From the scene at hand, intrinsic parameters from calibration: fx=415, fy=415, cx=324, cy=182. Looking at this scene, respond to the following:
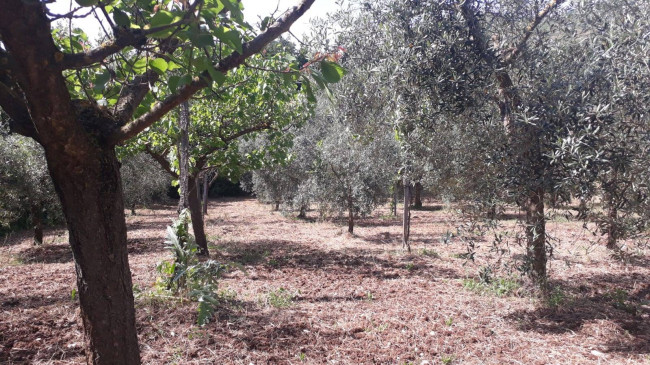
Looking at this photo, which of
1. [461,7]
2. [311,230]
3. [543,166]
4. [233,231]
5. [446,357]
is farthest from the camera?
[311,230]

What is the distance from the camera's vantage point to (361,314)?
5098mm

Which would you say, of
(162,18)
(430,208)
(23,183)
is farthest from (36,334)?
(430,208)

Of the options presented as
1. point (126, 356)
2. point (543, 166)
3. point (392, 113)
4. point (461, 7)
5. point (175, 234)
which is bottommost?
point (126, 356)

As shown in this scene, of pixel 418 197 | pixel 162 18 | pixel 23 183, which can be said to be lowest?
pixel 418 197

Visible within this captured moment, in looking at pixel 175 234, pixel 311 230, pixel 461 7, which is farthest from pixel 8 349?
pixel 311 230

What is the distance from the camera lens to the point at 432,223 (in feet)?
51.7

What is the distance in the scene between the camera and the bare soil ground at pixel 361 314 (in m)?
3.85

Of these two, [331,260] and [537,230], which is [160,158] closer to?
[331,260]

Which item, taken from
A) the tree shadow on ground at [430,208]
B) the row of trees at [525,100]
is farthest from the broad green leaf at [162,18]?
the tree shadow on ground at [430,208]

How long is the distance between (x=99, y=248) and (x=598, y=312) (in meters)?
5.75

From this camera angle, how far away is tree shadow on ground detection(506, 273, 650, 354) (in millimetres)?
4469

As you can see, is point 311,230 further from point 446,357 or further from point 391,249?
point 446,357

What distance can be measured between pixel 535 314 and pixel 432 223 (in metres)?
10.6

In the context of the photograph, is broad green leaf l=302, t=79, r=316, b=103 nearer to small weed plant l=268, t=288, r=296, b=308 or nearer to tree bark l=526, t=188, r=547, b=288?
tree bark l=526, t=188, r=547, b=288
